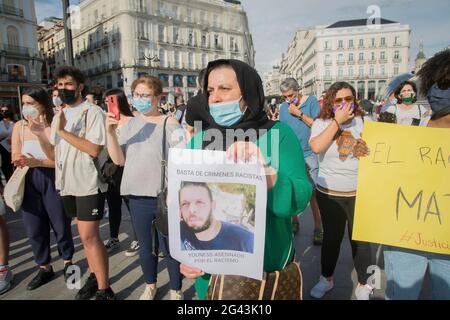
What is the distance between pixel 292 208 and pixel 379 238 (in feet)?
2.57

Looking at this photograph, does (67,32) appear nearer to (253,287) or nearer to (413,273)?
(253,287)

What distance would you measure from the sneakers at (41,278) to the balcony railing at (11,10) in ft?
120

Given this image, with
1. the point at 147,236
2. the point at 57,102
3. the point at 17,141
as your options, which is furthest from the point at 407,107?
the point at 17,141

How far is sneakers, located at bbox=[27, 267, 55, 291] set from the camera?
2.94 metres

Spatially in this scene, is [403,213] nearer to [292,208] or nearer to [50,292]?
[292,208]

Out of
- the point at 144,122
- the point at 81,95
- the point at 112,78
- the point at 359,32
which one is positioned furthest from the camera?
the point at 359,32

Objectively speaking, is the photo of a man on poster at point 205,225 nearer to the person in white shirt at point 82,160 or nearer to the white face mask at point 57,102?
the person in white shirt at point 82,160

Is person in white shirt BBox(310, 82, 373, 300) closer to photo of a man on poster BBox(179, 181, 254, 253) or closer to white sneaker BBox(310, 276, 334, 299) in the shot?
white sneaker BBox(310, 276, 334, 299)

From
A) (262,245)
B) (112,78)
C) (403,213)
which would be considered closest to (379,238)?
(403,213)

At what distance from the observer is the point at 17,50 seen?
100 feet

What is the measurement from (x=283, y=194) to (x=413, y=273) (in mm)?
1088

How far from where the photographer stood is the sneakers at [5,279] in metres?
2.91

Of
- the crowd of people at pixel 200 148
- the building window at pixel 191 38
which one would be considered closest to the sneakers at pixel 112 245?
the crowd of people at pixel 200 148
